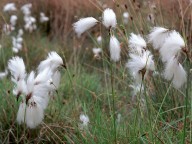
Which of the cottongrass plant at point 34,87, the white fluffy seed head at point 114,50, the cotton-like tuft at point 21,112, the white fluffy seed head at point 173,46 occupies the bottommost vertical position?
the cotton-like tuft at point 21,112

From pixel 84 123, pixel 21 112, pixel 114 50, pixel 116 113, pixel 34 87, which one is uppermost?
pixel 114 50

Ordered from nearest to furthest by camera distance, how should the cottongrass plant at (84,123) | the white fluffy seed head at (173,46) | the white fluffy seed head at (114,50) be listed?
the white fluffy seed head at (173,46) < the white fluffy seed head at (114,50) < the cottongrass plant at (84,123)

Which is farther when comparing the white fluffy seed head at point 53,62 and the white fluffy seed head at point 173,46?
the white fluffy seed head at point 53,62

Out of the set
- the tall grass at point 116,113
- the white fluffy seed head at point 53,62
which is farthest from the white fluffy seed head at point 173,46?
the white fluffy seed head at point 53,62

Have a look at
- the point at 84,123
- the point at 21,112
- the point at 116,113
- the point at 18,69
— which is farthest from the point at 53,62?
the point at 116,113

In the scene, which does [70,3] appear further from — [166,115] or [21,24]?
[166,115]

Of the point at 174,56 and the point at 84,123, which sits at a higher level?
the point at 174,56

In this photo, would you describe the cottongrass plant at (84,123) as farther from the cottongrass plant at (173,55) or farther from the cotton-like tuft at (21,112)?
the cottongrass plant at (173,55)

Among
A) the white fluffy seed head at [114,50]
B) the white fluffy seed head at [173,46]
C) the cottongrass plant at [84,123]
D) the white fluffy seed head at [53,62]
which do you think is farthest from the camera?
the cottongrass plant at [84,123]

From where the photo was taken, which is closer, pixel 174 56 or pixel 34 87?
pixel 174 56

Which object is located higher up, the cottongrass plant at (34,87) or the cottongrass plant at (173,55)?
the cottongrass plant at (173,55)

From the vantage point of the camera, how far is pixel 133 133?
2.32 metres

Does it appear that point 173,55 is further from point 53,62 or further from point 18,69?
point 18,69

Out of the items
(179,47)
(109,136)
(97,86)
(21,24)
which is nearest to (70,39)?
(21,24)
